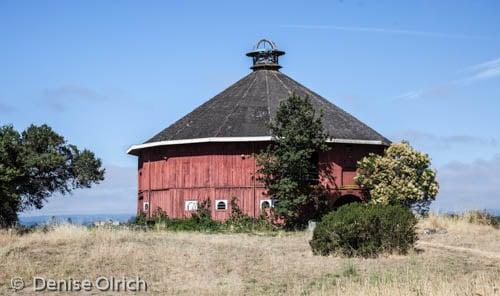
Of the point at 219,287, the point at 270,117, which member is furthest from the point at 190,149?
the point at 219,287

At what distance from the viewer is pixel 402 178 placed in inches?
1404

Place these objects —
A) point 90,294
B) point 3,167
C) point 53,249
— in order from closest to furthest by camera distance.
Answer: point 90,294, point 53,249, point 3,167

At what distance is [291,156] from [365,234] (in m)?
10.9

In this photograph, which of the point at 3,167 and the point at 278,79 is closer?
the point at 3,167

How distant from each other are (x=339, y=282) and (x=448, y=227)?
55.7 feet

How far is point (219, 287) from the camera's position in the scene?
17219 millimetres

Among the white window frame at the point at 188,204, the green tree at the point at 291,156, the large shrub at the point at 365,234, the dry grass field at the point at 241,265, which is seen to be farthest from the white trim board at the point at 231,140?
the large shrub at the point at 365,234

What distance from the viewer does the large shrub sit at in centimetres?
2250

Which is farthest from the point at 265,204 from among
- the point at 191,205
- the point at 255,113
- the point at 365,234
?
the point at 365,234

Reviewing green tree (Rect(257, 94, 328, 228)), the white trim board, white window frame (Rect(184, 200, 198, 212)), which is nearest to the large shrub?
green tree (Rect(257, 94, 328, 228))

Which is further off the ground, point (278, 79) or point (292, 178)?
point (278, 79)

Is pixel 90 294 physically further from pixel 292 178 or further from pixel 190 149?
pixel 190 149

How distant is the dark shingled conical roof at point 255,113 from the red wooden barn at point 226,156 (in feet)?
0.17

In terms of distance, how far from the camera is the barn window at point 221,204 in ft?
120
